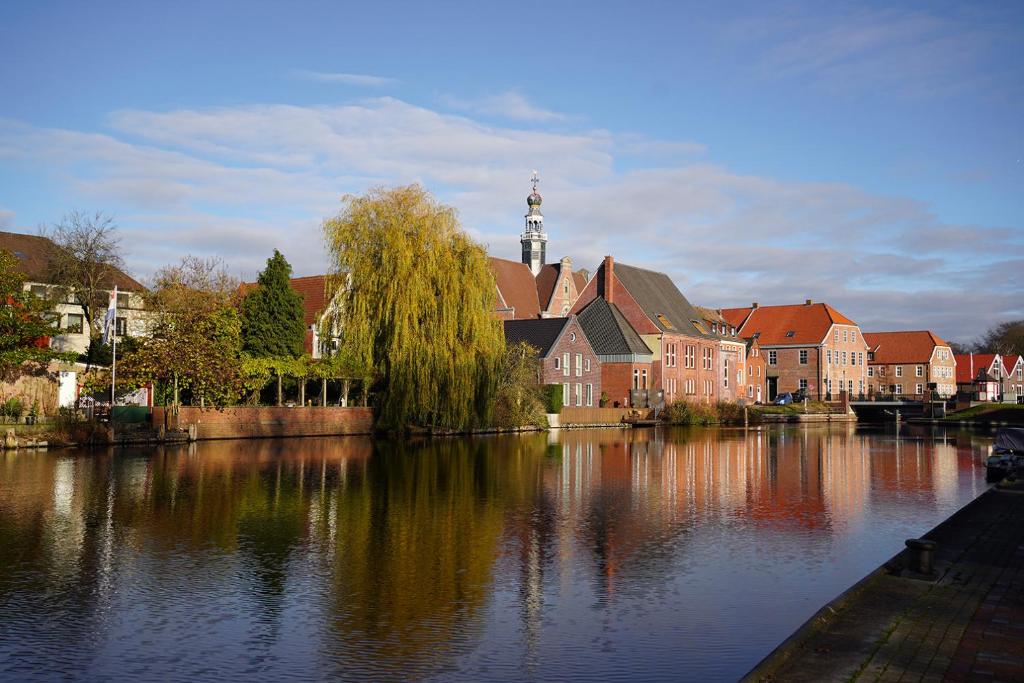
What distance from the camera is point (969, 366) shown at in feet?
420

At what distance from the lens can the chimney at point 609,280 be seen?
7856 centimetres

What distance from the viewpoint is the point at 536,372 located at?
58.2 metres

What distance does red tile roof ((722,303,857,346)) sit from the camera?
331 feet

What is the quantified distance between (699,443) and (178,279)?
34301 millimetres

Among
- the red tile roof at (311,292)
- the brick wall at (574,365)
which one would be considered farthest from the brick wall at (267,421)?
the brick wall at (574,365)

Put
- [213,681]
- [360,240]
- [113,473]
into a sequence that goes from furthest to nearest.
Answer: [360,240]
[113,473]
[213,681]

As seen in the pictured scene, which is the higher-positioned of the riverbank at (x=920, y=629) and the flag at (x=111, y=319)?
the flag at (x=111, y=319)

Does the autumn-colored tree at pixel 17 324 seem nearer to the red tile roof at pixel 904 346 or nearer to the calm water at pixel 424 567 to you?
the calm water at pixel 424 567

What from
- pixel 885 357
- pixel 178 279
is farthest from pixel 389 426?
pixel 885 357

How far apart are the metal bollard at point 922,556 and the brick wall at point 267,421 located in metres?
35.6

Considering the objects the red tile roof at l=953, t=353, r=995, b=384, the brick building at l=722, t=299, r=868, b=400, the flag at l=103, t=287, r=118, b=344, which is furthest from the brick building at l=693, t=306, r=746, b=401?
the flag at l=103, t=287, r=118, b=344

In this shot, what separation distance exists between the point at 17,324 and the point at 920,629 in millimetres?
38299

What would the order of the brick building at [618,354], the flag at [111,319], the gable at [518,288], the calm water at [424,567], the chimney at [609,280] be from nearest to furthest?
the calm water at [424,567], the flag at [111,319], the brick building at [618,354], the chimney at [609,280], the gable at [518,288]

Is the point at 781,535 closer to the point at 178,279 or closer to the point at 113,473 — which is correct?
the point at 113,473
